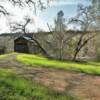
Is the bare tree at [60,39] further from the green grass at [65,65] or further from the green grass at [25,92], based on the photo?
the green grass at [25,92]

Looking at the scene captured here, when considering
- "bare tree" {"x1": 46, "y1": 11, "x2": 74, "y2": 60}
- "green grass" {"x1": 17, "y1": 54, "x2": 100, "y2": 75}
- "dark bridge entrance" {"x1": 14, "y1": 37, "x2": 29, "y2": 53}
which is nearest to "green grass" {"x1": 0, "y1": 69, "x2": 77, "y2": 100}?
"green grass" {"x1": 17, "y1": 54, "x2": 100, "y2": 75}

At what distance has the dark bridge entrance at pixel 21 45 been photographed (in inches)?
2820

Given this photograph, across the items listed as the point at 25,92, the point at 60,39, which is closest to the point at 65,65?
the point at 25,92

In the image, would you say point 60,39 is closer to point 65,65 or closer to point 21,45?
point 65,65

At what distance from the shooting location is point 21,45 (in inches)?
2908

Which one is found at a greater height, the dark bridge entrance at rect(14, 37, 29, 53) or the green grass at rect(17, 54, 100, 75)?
the green grass at rect(17, 54, 100, 75)

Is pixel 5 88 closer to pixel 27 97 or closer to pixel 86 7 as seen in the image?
pixel 27 97

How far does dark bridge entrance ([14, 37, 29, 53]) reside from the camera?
7162 centimetres

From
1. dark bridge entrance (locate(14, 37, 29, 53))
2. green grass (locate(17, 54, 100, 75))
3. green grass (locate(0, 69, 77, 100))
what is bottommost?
dark bridge entrance (locate(14, 37, 29, 53))

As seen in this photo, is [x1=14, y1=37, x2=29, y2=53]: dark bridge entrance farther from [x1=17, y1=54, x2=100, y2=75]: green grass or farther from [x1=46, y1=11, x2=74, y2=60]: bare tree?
[x1=17, y1=54, x2=100, y2=75]: green grass

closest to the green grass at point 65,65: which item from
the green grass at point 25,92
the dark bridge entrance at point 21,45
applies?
the green grass at point 25,92

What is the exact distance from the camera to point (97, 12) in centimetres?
4672

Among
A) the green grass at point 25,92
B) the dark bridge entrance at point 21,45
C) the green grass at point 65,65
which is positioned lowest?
the dark bridge entrance at point 21,45

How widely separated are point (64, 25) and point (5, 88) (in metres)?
40.1
